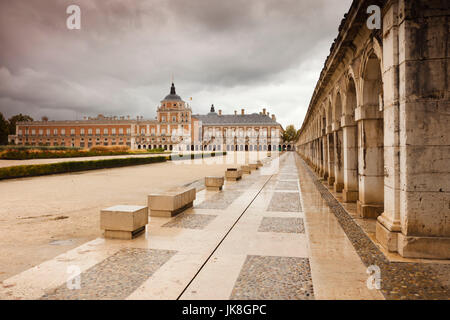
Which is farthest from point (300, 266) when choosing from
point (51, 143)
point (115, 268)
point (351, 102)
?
point (51, 143)

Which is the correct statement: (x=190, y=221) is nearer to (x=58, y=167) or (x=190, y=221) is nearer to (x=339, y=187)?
(x=339, y=187)

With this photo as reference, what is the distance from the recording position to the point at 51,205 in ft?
27.0

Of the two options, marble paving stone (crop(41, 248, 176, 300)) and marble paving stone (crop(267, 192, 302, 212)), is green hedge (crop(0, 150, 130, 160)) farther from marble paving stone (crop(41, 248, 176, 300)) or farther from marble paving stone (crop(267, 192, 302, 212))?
marble paving stone (crop(41, 248, 176, 300))

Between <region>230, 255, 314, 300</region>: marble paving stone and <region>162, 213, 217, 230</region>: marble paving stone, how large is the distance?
2041mm

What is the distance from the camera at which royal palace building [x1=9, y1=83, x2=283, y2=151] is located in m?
89.4

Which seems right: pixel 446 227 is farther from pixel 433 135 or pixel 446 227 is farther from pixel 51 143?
pixel 51 143

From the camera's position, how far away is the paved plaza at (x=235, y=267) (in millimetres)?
3188

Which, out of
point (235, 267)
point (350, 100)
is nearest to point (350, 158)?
point (350, 100)

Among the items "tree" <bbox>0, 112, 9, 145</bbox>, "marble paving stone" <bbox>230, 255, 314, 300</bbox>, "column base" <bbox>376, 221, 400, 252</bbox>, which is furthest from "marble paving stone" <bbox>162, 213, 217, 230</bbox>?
"tree" <bbox>0, 112, 9, 145</bbox>

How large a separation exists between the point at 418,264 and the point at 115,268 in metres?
4.15

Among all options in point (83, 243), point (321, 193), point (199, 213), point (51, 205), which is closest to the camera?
point (83, 243)

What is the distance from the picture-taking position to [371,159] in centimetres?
651

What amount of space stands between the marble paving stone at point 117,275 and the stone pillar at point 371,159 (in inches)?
182

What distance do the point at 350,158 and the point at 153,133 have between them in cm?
8647
